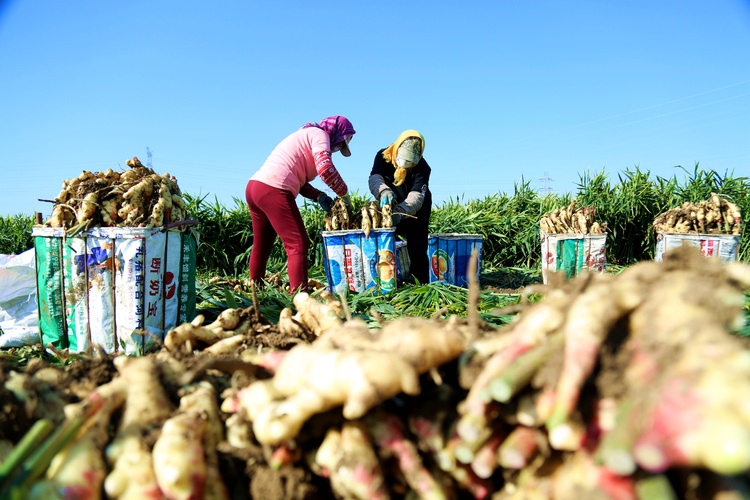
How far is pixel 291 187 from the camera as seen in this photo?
4.58m

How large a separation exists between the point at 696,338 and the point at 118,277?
3.09 meters

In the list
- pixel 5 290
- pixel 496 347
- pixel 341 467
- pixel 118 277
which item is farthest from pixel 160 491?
pixel 5 290

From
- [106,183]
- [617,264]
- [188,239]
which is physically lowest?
[617,264]

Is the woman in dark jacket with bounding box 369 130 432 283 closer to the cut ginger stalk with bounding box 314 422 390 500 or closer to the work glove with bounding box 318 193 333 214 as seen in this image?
the work glove with bounding box 318 193 333 214

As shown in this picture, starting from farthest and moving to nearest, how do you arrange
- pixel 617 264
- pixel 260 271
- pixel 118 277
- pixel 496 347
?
pixel 617 264, pixel 260 271, pixel 118 277, pixel 496 347

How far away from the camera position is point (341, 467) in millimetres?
1233

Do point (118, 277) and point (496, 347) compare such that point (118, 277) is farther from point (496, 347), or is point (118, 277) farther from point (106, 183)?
point (496, 347)

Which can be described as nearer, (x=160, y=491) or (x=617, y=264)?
A: (x=160, y=491)

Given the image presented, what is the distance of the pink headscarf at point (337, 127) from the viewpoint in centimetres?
490

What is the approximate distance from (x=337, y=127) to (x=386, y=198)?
2.92 ft

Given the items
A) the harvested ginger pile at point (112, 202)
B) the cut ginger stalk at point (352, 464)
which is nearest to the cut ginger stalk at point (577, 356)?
the cut ginger stalk at point (352, 464)

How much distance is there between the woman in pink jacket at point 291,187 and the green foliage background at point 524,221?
2729mm

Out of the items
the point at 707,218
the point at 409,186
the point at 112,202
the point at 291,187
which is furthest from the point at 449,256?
the point at 112,202

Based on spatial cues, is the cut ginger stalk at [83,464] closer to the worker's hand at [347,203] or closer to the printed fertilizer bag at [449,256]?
the worker's hand at [347,203]
